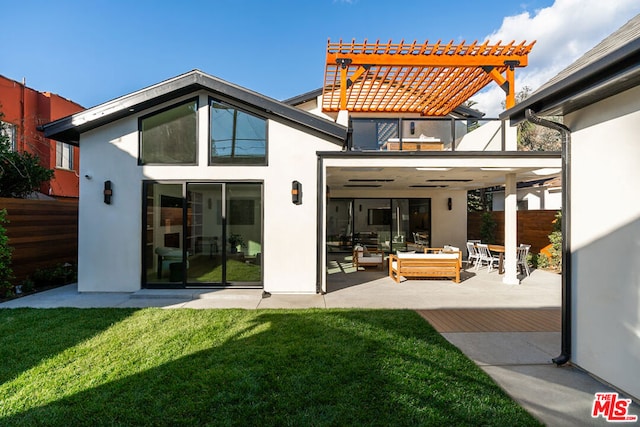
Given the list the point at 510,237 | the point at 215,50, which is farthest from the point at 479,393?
the point at 215,50

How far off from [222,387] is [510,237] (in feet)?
25.7

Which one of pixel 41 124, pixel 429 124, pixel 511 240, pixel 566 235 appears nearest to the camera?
pixel 566 235

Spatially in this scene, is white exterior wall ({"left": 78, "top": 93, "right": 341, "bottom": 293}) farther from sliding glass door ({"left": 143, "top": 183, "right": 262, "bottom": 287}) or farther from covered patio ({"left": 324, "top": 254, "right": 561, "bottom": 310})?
covered patio ({"left": 324, "top": 254, "right": 561, "bottom": 310})

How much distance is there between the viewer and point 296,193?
23.2ft

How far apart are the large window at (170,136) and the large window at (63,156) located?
28.5 ft

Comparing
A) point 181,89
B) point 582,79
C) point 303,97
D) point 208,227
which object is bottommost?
point 208,227

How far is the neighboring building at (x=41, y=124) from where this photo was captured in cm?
1115

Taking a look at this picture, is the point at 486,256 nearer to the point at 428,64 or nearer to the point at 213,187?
the point at 428,64

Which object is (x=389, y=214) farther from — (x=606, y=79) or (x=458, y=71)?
(x=606, y=79)

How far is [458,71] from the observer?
873cm

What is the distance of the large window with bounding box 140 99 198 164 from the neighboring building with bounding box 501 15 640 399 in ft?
21.3
